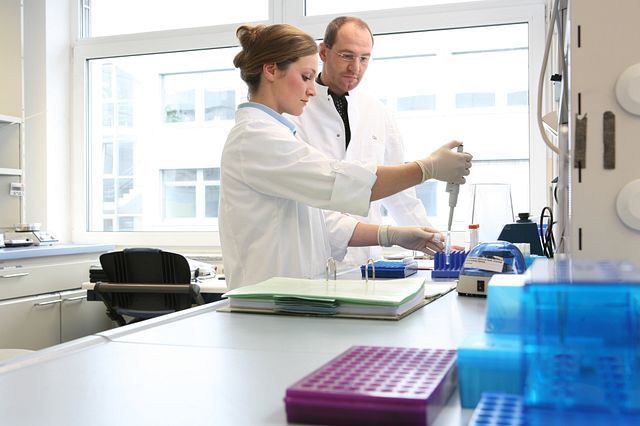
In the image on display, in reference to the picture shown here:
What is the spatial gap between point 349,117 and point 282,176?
3.25 feet

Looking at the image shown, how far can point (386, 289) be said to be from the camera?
1100 millimetres

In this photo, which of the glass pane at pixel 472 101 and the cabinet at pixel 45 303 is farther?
the glass pane at pixel 472 101

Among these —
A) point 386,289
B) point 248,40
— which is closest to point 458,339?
point 386,289

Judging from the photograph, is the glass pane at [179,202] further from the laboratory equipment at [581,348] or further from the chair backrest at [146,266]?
the laboratory equipment at [581,348]

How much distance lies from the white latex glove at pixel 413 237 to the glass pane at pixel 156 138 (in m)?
2.05

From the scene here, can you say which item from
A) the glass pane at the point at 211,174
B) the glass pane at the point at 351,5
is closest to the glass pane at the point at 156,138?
the glass pane at the point at 211,174

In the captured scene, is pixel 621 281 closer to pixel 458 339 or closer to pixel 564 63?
pixel 458 339

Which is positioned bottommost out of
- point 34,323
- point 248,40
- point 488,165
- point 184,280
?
point 34,323

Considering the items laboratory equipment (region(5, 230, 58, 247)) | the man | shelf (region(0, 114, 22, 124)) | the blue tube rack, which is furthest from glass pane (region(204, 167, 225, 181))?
the blue tube rack

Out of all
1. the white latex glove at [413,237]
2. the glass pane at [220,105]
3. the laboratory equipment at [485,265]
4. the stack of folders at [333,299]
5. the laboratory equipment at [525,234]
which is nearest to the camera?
the stack of folders at [333,299]

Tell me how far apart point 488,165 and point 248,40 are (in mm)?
1984

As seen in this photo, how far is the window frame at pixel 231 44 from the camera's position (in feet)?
10.6

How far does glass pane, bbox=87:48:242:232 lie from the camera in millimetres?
3787

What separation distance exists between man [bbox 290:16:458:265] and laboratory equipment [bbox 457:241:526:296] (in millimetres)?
1011
